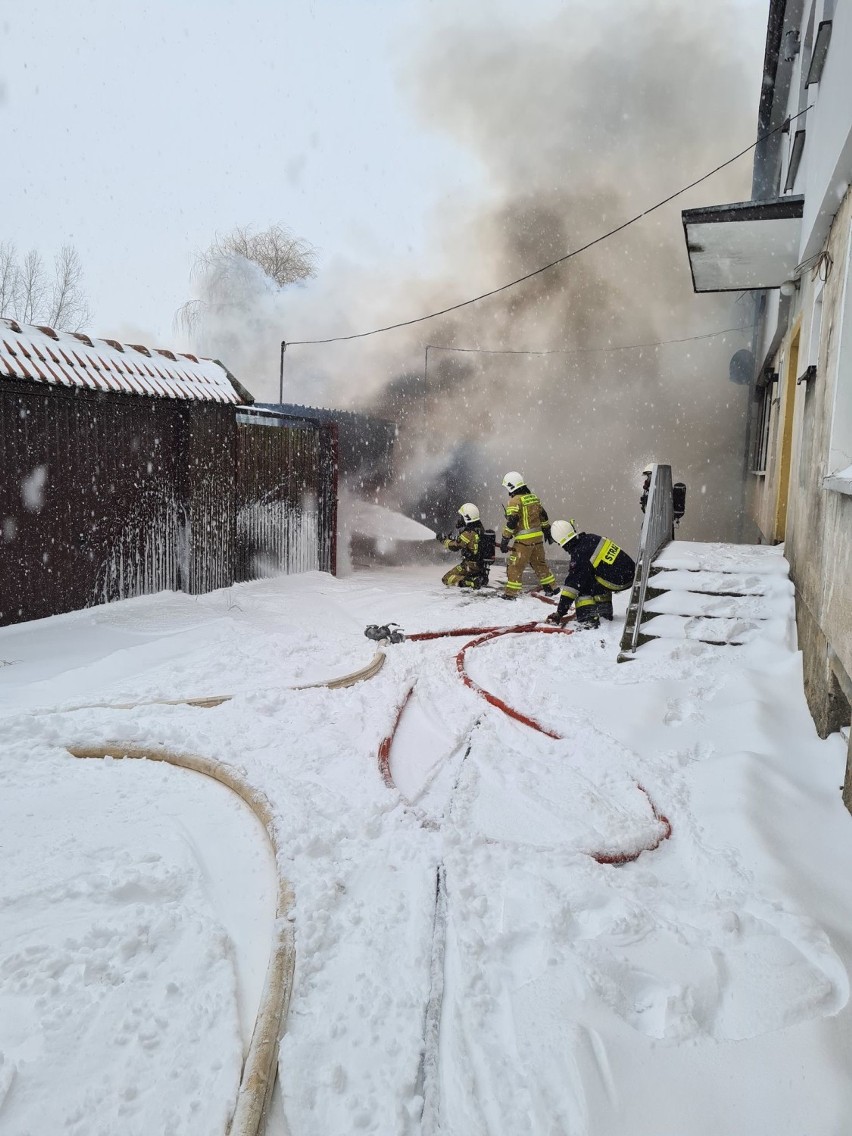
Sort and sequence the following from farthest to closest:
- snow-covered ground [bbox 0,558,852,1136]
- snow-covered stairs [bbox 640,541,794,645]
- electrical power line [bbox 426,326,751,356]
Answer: electrical power line [bbox 426,326,751,356], snow-covered stairs [bbox 640,541,794,645], snow-covered ground [bbox 0,558,852,1136]

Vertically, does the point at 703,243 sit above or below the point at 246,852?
above

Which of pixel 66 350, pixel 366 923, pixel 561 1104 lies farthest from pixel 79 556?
pixel 561 1104

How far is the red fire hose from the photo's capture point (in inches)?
108

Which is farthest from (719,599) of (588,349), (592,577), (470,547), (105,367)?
(588,349)

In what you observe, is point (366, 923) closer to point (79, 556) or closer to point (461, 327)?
point (79, 556)

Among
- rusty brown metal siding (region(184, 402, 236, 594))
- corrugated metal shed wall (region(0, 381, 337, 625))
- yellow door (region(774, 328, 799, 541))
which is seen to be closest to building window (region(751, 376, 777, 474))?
yellow door (region(774, 328, 799, 541))

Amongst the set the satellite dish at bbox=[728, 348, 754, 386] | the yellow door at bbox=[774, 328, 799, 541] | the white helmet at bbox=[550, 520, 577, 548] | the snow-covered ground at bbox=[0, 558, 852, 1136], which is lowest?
the snow-covered ground at bbox=[0, 558, 852, 1136]

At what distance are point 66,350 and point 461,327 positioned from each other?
48.1 ft

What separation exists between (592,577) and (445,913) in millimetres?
4697

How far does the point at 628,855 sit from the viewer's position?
273 centimetres

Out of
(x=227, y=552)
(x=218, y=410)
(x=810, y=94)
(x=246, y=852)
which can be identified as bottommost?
(x=246, y=852)

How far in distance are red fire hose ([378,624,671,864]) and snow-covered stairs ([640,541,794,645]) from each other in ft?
3.25

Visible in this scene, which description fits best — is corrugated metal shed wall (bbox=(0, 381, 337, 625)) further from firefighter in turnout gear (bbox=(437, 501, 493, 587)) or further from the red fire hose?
the red fire hose

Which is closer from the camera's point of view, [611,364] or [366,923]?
[366,923]
